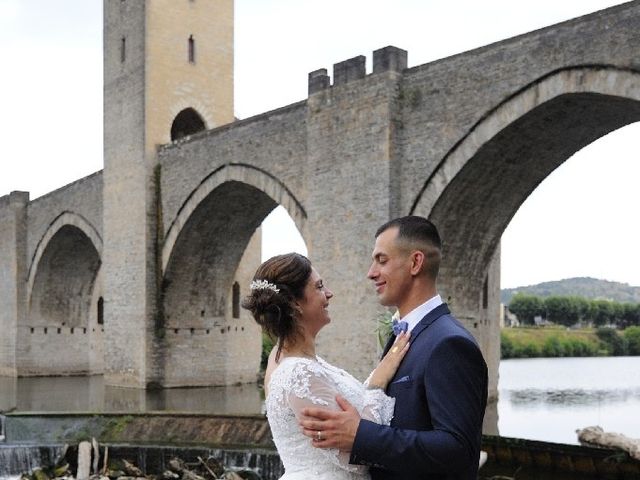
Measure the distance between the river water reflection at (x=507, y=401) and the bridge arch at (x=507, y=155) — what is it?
98.2 inches

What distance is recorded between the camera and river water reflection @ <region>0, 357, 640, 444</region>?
1370 cm

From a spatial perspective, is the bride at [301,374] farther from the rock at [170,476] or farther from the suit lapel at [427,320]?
the rock at [170,476]

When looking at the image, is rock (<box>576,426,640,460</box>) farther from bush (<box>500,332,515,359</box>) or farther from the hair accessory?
bush (<box>500,332,515,359</box>)

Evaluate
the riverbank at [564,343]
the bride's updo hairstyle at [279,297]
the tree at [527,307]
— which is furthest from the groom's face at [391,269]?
the tree at [527,307]

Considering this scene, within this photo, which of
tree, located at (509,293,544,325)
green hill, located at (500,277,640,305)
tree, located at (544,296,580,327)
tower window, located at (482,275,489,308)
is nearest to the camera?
tower window, located at (482,275,489,308)

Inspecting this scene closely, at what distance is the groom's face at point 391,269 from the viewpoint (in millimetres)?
2314

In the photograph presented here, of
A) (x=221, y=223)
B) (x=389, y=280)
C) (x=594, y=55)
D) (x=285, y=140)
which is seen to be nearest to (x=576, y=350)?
(x=221, y=223)

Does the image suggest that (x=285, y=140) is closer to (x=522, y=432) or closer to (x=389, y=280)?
(x=522, y=432)

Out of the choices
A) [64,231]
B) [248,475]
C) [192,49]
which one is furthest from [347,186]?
[64,231]

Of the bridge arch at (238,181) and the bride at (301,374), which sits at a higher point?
the bridge arch at (238,181)

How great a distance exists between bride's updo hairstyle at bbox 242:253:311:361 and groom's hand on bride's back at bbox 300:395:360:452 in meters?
0.32

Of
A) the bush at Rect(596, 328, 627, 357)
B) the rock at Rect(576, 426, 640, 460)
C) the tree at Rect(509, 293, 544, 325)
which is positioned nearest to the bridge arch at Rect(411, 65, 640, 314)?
the rock at Rect(576, 426, 640, 460)

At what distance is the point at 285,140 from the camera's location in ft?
53.9

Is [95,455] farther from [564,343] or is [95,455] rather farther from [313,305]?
[564,343]
